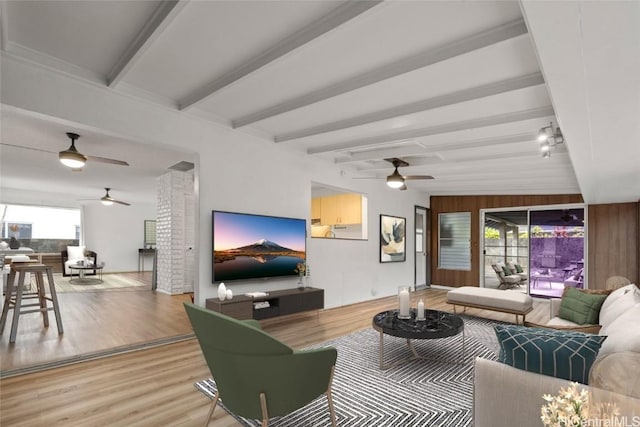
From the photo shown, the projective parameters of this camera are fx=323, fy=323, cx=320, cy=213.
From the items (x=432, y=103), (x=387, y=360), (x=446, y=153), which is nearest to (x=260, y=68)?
(x=432, y=103)

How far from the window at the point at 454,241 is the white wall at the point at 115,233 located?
977 centimetres

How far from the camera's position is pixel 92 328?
13.6ft

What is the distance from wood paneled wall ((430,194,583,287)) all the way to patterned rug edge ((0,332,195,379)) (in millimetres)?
6689

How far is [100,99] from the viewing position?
318 cm

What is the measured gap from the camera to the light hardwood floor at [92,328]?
3.22 meters

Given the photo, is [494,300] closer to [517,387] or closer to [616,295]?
[616,295]

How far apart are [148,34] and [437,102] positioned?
2.57 meters

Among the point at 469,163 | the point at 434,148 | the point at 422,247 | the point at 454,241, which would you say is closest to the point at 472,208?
the point at 454,241

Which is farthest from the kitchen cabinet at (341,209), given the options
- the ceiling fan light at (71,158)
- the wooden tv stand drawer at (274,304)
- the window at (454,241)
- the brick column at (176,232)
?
the ceiling fan light at (71,158)

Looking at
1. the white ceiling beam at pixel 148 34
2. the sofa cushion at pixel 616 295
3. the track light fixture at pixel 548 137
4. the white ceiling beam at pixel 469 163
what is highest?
the white ceiling beam at pixel 148 34

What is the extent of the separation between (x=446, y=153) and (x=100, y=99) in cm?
447

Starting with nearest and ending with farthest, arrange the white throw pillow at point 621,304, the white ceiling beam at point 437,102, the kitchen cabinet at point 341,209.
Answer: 1. the white throw pillow at point 621,304
2. the white ceiling beam at point 437,102
3. the kitchen cabinet at point 341,209

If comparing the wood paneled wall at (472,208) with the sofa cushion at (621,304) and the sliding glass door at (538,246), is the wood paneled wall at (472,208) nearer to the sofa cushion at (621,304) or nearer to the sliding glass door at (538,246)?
the sliding glass door at (538,246)

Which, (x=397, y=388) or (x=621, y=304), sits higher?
(x=621, y=304)
